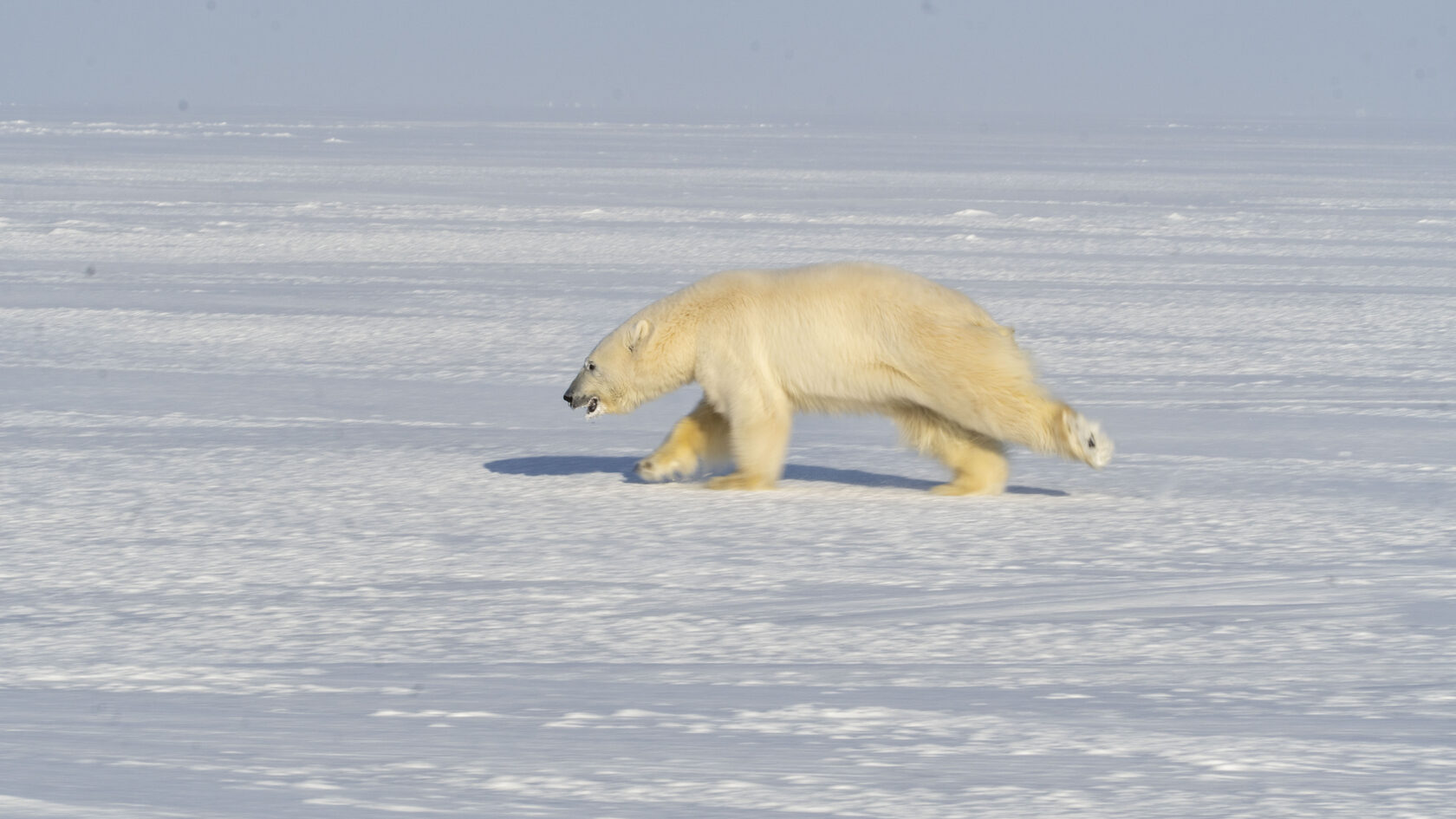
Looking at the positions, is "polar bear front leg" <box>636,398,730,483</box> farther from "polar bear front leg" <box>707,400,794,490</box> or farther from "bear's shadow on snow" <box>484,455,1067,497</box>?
"bear's shadow on snow" <box>484,455,1067,497</box>

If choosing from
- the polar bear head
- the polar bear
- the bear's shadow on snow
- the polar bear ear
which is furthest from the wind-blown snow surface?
the polar bear ear

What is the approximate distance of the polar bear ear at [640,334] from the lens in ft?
19.1

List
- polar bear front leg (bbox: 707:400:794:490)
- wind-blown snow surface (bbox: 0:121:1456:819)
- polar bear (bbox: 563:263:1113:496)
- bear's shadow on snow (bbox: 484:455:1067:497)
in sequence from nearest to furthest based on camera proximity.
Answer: wind-blown snow surface (bbox: 0:121:1456:819) < polar bear (bbox: 563:263:1113:496) < polar bear front leg (bbox: 707:400:794:490) < bear's shadow on snow (bbox: 484:455:1067:497)

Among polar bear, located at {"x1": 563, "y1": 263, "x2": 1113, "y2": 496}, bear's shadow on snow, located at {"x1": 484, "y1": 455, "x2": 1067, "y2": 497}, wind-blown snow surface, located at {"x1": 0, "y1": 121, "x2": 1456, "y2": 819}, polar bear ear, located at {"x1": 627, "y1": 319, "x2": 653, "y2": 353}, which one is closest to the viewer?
wind-blown snow surface, located at {"x1": 0, "y1": 121, "x2": 1456, "y2": 819}

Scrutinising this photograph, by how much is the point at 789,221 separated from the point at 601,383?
12876 mm

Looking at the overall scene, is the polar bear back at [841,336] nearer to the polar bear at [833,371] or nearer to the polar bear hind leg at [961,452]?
the polar bear at [833,371]

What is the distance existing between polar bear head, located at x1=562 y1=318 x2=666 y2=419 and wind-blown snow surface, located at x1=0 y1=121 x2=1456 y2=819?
28 cm

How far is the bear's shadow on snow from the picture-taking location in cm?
597

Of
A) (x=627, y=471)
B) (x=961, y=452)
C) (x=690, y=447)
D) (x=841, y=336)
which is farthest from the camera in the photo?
(x=627, y=471)

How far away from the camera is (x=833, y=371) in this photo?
5.57 metres

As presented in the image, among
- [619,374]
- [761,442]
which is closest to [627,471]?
[619,374]

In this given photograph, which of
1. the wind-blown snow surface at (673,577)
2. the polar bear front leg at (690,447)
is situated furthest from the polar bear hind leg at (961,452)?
the polar bear front leg at (690,447)

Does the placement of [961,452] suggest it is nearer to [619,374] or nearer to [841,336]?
[841,336]

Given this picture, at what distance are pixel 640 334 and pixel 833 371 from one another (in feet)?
2.30
